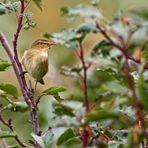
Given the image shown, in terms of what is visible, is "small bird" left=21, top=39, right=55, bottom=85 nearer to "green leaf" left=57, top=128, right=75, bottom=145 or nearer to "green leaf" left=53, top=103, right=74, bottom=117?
"green leaf" left=57, top=128, right=75, bottom=145

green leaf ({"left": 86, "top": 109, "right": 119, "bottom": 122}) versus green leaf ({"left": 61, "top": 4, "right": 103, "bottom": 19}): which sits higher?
green leaf ({"left": 61, "top": 4, "right": 103, "bottom": 19})

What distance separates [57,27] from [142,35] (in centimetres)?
488

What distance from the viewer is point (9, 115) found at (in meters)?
3.00

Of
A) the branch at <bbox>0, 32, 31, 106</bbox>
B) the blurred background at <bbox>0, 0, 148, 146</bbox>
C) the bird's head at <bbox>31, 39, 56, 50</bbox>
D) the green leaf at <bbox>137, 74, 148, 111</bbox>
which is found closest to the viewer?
the green leaf at <bbox>137, 74, 148, 111</bbox>

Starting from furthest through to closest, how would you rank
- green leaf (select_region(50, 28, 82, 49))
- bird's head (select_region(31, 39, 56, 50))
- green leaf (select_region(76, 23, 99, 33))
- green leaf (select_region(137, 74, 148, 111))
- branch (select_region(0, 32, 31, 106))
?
bird's head (select_region(31, 39, 56, 50))
branch (select_region(0, 32, 31, 106))
green leaf (select_region(50, 28, 82, 49))
green leaf (select_region(76, 23, 99, 33))
green leaf (select_region(137, 74, 148, 111))

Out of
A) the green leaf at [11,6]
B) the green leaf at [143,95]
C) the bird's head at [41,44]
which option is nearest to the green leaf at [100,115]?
the green leaf at [143,95]

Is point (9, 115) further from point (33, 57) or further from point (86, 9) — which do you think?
point (86, 9)

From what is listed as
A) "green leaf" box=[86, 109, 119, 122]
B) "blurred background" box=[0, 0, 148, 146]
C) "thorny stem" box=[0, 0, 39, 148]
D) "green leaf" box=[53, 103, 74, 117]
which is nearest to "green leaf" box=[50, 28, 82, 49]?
"thorny stem" box=[0, 0, 39, 148]

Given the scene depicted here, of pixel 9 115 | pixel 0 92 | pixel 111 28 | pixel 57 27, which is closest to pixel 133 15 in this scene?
pixel 111 28

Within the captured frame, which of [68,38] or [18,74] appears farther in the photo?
[18,74]

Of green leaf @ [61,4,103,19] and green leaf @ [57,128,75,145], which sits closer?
green leaf @ [61,4,103,19]

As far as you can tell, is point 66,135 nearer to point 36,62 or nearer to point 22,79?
point 22,79

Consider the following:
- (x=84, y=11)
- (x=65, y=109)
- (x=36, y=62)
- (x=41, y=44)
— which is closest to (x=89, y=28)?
(x=84, y=11)

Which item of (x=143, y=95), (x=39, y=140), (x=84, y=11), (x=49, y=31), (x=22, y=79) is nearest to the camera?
(x=143, y=95)
